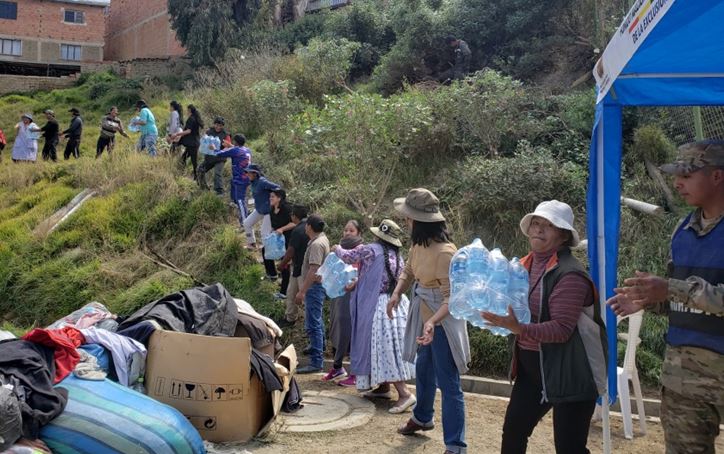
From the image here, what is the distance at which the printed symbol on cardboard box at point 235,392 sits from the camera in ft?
16.6

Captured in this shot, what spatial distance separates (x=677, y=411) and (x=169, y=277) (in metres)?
8.35

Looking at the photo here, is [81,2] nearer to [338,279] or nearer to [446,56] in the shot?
[446,56]

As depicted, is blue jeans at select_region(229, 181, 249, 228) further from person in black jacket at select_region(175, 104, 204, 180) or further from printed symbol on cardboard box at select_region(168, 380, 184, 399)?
printed symbol on cardboard box at select_region(168, 380, 184, 399)

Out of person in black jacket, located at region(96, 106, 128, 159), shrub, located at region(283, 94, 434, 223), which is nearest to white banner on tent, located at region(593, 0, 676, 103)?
shrub, located at region(283, 94, 434, 223)

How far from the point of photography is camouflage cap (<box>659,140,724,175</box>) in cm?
324

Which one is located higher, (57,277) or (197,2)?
(197,2)

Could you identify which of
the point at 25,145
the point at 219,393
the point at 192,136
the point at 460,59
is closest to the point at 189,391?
the point at 219,393

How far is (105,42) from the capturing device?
145 feet

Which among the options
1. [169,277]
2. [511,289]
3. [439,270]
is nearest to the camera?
[511,289]

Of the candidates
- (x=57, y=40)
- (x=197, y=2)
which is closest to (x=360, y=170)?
(x=197, y=2)

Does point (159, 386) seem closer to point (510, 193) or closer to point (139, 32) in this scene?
point (510, 193)

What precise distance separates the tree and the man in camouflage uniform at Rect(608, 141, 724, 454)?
25.1m

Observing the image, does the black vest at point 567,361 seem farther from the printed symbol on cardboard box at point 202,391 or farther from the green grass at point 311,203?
the green grass at point 311,203

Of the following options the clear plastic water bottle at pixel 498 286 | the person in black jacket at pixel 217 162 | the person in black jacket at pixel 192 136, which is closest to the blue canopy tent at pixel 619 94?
the clear plastic water bottle at pixel 498 286
